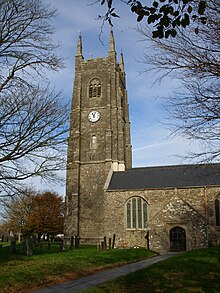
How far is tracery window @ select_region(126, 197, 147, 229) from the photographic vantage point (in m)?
28.8

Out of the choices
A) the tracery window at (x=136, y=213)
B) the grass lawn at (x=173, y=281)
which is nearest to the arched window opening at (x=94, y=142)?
the tracery window at (x=136, y=213)

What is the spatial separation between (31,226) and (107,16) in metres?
46.2

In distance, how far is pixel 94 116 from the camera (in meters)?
39.1

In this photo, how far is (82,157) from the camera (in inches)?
1481

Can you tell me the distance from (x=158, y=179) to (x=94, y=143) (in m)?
10.1

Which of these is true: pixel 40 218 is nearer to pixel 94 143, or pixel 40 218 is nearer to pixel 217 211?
pixel 94 143

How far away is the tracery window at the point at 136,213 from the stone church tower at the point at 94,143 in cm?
443

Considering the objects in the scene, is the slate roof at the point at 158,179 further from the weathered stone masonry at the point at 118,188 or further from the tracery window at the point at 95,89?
the tracery window at the point at 95,89

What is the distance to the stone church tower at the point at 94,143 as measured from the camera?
34844 mm

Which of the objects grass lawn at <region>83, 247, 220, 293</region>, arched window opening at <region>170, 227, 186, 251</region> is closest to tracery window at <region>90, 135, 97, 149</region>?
arched window opening at <region>170, 227, 186, 251</region>

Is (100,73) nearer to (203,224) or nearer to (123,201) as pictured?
(123,201)

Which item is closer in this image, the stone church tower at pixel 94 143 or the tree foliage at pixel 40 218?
the stone church tower at pixel 94 143

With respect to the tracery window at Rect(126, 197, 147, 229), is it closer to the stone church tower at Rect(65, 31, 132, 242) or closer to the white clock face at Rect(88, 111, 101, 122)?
the stone church tower at Rect(65, 31, 132, 242)

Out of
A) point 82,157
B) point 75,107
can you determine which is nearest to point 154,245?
point 82,157
